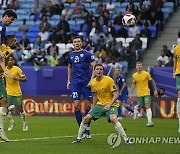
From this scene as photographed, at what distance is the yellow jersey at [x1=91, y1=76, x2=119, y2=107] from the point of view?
1667 centimetres

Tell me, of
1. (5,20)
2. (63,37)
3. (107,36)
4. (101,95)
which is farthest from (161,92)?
(5,20)

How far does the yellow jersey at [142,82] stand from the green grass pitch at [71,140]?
169 centimetres

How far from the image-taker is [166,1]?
37594 millimetres

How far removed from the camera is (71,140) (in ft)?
59.2

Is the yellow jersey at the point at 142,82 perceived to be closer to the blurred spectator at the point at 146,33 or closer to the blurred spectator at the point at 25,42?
the blurred spectator at the point at 146,33

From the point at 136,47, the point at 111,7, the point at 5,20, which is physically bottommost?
the point at 136,47

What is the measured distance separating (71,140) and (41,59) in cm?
1623

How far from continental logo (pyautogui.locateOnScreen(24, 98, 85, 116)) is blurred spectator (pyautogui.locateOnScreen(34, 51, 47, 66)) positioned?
2.36 metres

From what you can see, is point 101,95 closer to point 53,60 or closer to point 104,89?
point 104,89

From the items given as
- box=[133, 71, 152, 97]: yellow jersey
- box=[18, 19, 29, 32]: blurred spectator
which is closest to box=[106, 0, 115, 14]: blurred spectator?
box=[18, 19, 29, 32]: blurred spectator

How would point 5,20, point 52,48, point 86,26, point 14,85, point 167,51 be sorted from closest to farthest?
1. point 5,20
2. point 14,85
3. point 167,51
4. point 52,48
5. point 86,26

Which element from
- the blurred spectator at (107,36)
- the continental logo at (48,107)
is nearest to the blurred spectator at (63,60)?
the blurred spectator at (107,36)

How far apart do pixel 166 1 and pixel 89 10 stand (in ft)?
13.5

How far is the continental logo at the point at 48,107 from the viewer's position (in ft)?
102
